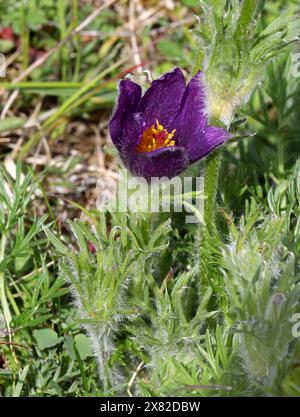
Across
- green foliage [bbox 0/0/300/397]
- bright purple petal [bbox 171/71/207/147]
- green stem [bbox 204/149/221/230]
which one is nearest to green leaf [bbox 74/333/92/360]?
green foliage [bbox 0/0/300/397]

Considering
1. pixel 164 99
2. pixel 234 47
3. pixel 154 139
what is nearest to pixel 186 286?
pixel 154 139

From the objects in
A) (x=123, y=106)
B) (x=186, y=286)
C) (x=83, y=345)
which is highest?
(x=123, y=106)

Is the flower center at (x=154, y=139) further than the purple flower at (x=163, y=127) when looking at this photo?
Yes

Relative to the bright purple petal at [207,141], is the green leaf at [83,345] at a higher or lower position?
lower

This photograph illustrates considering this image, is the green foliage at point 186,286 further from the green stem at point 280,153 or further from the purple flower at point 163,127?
the purple flower at point 163,127

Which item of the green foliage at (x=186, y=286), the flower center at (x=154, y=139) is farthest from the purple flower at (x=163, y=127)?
the green foliage at (x=186, y=286)

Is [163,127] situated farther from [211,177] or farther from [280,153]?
[280,153]

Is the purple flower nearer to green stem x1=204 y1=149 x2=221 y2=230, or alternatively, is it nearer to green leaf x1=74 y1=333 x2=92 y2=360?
green stem x1=204 y1=149 x2=221 y2=230
